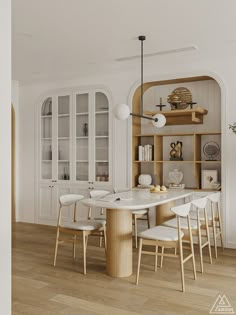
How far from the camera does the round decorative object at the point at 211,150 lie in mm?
5309

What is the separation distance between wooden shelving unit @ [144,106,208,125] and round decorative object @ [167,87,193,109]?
0.49 ft

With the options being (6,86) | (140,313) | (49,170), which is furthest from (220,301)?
(49,170)

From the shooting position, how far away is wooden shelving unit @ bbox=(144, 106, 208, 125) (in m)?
5.14

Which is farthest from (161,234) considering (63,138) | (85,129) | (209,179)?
(63,138)

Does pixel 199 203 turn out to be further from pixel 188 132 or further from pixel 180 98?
pixel 180 98

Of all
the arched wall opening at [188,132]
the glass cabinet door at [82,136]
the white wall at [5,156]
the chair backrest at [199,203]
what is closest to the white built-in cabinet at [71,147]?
the glass cabinet door at [82,136]

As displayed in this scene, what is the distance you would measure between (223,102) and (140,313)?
10.3 ft

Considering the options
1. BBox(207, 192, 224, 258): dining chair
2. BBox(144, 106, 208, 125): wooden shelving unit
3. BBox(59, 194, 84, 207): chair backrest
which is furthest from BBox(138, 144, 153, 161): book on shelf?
BBox(59, 194, 84, 207): chair backrest

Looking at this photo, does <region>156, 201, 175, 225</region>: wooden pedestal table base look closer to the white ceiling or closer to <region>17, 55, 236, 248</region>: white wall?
<region>17, 55, 236, 248</region>: white wall

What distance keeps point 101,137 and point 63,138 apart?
2.67ft

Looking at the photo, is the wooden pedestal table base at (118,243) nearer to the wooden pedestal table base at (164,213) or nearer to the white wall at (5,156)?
the wooden pedestal table base at (164,213)

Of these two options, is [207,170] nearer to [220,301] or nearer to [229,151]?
[229,151]

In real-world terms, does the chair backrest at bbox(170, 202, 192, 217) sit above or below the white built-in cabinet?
below

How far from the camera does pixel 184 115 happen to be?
5.51m
